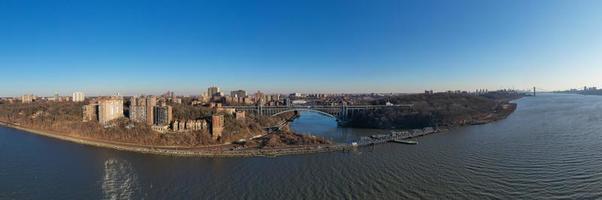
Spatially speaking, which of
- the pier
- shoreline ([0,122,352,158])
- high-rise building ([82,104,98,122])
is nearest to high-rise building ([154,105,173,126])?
shoreline ([0,122,352,158])

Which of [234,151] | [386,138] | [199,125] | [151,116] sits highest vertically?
[151,116]

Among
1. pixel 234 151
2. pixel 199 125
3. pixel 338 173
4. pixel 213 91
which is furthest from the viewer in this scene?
pixel 213 91

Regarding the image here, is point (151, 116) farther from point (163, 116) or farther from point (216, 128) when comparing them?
point (216, 128)

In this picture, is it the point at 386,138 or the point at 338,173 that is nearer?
the point at 338,173

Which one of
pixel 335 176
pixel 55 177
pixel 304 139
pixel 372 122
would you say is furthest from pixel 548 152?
pixel 55 177

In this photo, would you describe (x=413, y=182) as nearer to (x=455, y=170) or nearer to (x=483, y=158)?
(x=455, y=170)

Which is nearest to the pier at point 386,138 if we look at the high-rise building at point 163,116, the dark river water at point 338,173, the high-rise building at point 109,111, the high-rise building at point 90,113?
the dark river water at point 338,173

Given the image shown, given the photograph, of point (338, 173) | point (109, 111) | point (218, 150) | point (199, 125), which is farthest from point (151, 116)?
point (338, 173)
